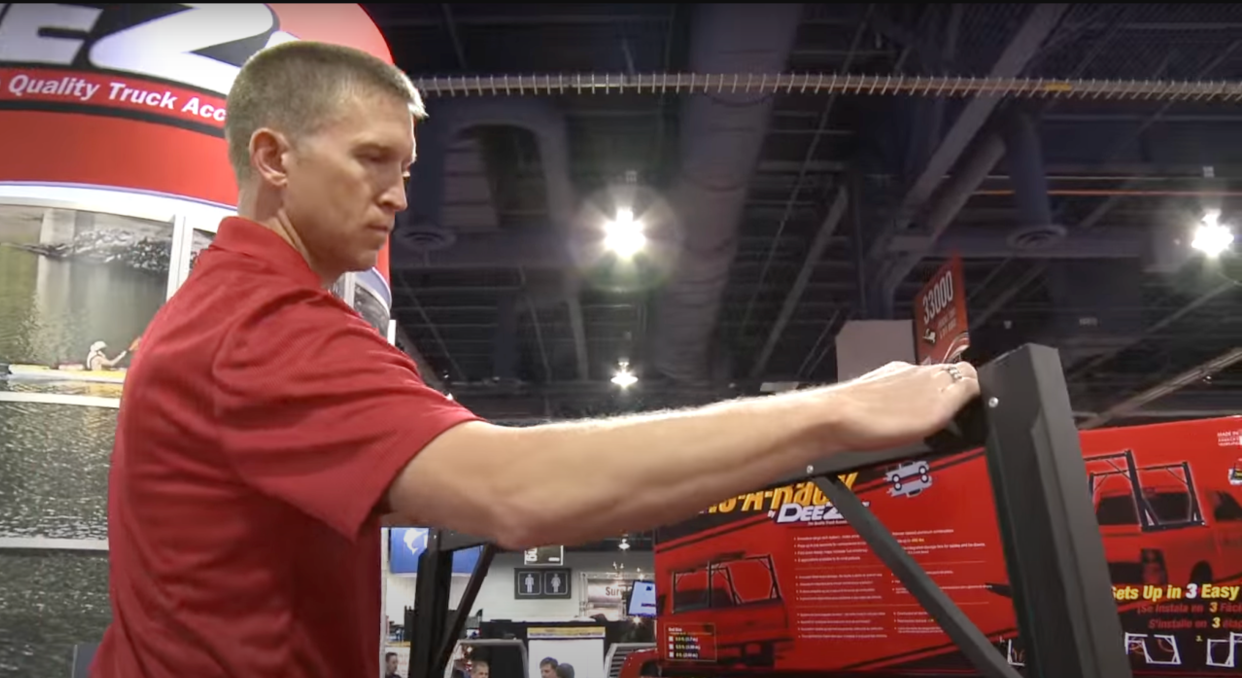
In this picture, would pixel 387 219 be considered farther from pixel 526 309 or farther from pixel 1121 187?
pixel 526 309

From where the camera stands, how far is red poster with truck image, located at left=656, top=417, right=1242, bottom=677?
2.27 m

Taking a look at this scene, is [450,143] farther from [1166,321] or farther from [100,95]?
[1166,321]

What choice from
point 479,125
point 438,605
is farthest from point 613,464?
point 479,125

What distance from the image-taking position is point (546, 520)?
0.93m

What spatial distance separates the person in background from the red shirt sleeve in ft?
6.33

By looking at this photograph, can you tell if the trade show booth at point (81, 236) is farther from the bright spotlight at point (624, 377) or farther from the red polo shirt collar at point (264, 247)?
the bright spotlight at point (624, 377)

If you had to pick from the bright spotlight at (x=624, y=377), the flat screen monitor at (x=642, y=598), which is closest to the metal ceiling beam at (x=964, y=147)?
the bright spotlight at (x=624, y=377)

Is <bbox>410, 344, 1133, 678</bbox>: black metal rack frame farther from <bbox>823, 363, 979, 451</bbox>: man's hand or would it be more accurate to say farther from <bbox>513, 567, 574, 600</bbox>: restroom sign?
<bbox>513, 567, 574, 600</bbox>: restroom sign

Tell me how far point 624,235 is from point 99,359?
4.85 m

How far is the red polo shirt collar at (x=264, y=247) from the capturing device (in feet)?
3.68

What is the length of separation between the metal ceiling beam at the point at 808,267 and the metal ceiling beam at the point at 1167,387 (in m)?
3.27

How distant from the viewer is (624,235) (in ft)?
23.8

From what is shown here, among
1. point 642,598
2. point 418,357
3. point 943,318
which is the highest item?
point 418,357

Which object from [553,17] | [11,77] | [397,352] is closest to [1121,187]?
[553,17]
